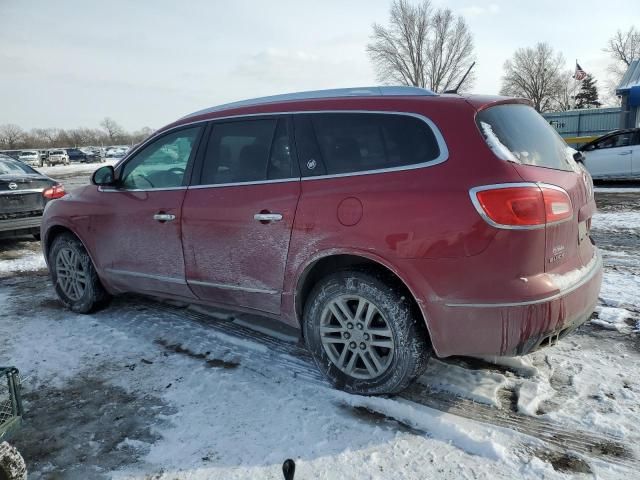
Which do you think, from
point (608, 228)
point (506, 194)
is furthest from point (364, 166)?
point (608, 228)

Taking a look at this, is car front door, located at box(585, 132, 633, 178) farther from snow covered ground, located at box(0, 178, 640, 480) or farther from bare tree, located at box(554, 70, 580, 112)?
bare tree, located at box(554, 70, 580, 112)

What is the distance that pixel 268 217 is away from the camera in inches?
124

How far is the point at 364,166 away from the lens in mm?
2848

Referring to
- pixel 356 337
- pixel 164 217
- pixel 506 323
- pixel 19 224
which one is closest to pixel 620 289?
pixel 506 323

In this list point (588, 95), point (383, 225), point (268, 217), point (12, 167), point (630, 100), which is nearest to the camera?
point (383, 225)

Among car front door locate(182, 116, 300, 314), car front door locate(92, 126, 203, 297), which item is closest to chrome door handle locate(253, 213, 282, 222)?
car front door locate(182, 116, 300, 314)

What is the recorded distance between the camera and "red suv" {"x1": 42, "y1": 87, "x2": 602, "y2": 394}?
2.48 meters

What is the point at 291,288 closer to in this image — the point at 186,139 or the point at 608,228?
the point at 186,139

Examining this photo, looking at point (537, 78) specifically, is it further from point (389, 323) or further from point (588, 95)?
point (389, 323)

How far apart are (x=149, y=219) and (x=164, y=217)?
20cm

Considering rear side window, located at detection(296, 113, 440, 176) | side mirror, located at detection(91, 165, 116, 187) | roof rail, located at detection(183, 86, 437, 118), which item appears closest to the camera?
rear side window, located at detection(296, 113, 440, 176)

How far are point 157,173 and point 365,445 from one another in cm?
269

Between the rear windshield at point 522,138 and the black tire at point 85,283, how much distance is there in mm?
3622

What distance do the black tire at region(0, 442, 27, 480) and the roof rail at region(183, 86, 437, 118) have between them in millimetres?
2485
